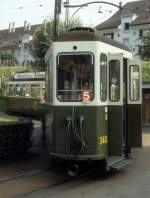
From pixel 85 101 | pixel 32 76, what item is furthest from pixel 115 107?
pixel 32 76

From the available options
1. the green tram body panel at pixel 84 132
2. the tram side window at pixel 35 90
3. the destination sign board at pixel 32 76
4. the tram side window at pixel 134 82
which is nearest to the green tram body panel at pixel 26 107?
the tram side window at pixel 134 82

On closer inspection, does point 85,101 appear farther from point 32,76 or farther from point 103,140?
point 32,76

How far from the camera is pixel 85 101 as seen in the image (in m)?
11.7

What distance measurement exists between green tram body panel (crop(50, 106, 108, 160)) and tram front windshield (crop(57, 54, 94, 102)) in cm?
26

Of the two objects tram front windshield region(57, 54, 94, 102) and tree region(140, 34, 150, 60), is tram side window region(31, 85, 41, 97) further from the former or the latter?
tram front windshield region(57, 54, 94, 102)

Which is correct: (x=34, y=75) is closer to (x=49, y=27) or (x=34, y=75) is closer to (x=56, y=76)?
(x=49, y=27)

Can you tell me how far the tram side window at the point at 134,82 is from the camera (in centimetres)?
1352

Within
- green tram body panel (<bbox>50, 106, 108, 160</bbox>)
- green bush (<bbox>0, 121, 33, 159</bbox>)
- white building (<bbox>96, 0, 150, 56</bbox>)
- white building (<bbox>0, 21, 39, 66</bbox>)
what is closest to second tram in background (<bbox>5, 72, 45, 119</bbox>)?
green bush (<bbox>0, 121, 33, 159</bbox>)

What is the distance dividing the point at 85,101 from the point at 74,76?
0.60 metres

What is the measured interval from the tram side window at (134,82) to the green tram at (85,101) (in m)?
1.07

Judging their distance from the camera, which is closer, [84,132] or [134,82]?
[84,132]

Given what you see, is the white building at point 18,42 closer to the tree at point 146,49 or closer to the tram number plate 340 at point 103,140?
the tree at point 146,49

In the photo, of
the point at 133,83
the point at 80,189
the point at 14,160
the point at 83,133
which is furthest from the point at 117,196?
the point at 14,160

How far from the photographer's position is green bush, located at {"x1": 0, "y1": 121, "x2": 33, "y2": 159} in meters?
14.3
